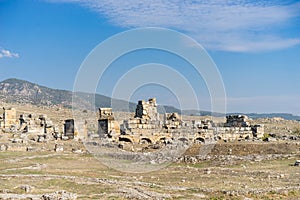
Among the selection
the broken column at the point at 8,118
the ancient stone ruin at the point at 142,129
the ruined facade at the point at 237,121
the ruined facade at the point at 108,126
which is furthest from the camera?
the broken column at the point at 8,118

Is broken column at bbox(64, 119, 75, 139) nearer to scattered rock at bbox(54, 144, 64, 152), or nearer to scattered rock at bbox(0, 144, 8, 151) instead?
scattered rock at bbox(54, 144, 64, 152)

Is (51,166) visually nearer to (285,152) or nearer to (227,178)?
(227,178)

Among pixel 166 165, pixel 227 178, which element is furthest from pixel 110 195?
pixel 166 165

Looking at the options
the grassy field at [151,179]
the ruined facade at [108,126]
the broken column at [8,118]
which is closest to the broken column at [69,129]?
the ruined facade at [108,126]

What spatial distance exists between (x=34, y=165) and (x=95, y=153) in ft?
20.5


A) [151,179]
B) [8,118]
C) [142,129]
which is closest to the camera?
[151,179]

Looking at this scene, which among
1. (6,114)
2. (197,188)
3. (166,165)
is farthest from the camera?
(6,114)

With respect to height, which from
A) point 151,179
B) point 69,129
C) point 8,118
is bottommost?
point 151,179

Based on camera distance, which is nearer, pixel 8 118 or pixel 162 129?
pixel 162 129

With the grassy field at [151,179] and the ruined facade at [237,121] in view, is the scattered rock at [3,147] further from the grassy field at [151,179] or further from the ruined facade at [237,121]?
the ruined facade at [237,121]

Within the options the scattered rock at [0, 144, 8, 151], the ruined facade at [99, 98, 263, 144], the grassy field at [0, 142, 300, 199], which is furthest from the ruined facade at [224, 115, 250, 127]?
the scattered rock at [0, 144, 8, 151]

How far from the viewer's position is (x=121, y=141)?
1272 inches

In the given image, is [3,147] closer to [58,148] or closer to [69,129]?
[58,148]

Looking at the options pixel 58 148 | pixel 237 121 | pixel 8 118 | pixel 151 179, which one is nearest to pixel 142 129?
pixel 58 148
